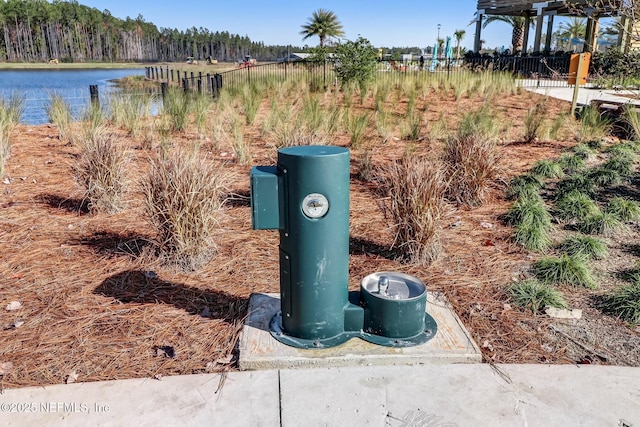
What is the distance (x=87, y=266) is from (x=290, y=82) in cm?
1214

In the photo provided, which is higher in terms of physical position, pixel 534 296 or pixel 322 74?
pixel 322 74

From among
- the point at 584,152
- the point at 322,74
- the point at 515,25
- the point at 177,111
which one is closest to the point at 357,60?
the point at 322,74

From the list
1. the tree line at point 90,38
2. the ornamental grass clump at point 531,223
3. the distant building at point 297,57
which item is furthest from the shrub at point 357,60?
the tree line at point 90,38

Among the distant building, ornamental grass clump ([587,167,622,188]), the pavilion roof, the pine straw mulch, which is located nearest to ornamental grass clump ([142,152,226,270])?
the pine straw mulch

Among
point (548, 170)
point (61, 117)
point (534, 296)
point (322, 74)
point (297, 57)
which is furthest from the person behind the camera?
point (297, 57)

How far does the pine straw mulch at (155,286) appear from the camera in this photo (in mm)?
2660

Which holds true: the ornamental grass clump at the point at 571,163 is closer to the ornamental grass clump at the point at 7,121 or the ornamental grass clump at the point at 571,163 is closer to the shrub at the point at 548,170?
the shrub at the point at 548,170

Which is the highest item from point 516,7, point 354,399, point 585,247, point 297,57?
point 516,7

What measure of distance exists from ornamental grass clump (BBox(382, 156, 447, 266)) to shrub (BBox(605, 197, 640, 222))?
1929 mm

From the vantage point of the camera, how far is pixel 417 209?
369 cm

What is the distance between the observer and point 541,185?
5527 mm

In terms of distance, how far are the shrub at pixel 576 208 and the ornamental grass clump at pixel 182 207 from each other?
314 centimetres

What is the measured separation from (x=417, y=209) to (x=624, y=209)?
7.44 ft

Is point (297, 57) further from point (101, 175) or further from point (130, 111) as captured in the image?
point (101, 175)
